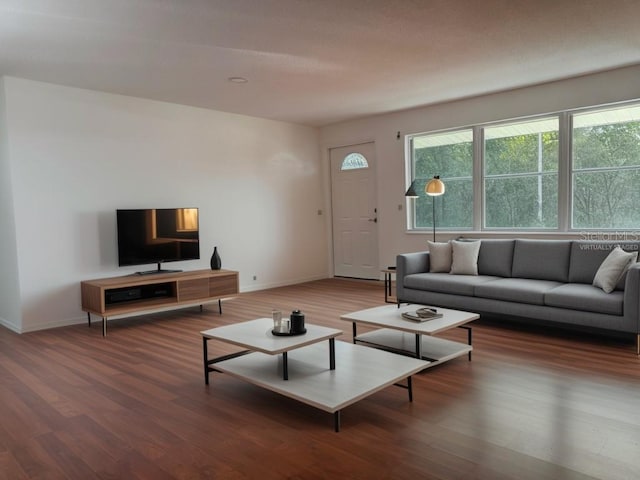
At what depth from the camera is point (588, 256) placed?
177 inches

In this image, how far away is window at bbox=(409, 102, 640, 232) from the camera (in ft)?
16.8

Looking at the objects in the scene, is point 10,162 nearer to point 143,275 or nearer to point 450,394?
point 143,275

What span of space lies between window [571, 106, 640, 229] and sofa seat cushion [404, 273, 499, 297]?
1.46 metres

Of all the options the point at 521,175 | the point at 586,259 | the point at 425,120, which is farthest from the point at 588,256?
the point at 425,120

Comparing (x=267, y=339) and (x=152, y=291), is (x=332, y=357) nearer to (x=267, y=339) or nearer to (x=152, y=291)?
(x=267, y=339)

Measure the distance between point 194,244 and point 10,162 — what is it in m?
2.08

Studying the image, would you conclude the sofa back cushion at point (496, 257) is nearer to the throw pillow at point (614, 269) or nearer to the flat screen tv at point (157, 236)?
the throw pillow at point (614, 269)

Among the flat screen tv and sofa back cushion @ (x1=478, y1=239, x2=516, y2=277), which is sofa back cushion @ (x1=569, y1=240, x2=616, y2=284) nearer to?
sofa back cushion @ (x1=478, y1=239, x2=516, y2=277)

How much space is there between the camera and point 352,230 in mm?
7684

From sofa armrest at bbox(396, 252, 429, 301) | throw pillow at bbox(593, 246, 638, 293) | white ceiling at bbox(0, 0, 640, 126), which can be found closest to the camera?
white ceiling at bbox(0, 0, 640, 126)

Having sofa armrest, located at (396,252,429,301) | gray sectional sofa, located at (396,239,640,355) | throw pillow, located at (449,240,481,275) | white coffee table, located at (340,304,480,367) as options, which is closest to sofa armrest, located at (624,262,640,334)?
gray sectional sofa, located at (396,239,640,355)

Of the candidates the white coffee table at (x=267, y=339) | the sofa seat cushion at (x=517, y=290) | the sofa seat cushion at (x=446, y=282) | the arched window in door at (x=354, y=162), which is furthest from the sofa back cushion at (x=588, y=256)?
the arched window in door at (x=354, y=162)

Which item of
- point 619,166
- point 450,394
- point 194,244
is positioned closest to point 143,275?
point 194,244

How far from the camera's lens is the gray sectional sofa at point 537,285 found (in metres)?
3.79
